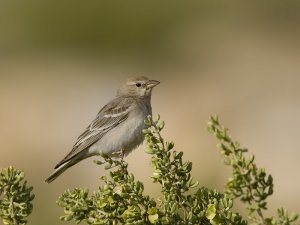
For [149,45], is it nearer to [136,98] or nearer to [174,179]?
[136,98]

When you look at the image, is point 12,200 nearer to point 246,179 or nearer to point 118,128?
point 246,179

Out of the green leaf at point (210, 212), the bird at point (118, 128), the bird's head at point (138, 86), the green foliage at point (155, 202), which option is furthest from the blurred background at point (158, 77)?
the green leaf at point (210, 212)

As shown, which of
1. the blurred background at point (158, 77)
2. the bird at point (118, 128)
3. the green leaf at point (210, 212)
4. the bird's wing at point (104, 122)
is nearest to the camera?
the green leaf at point (210, 212)

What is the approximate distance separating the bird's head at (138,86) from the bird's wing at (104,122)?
0.25 metres

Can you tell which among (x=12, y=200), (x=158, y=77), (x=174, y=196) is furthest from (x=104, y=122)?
(x=158, y=77)

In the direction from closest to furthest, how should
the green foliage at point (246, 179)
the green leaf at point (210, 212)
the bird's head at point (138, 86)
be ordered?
1. the green foliage at point (246, 179)
2. the green leaf at point (210, 212)
3. the bird's head at point (138, 86)

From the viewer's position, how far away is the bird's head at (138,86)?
10.8 meters

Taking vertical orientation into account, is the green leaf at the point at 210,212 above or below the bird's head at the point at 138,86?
below

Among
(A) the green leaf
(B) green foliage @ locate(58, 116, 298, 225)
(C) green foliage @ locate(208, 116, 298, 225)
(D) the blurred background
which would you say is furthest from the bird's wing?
(C) green foliage @ locate(208, 116, 298, 225)

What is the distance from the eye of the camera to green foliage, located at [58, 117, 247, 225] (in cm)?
480

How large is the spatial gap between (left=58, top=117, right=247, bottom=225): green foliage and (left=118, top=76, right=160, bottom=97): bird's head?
217 inches

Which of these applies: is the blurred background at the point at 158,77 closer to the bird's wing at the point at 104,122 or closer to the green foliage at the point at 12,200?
the bird's wing at the point at 104,122

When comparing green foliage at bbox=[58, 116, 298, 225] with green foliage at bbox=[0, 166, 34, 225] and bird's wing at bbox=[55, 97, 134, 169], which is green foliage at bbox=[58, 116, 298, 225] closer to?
green foliage at bbox=[0, 166, 34, 225]

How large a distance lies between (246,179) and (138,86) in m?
6.57
